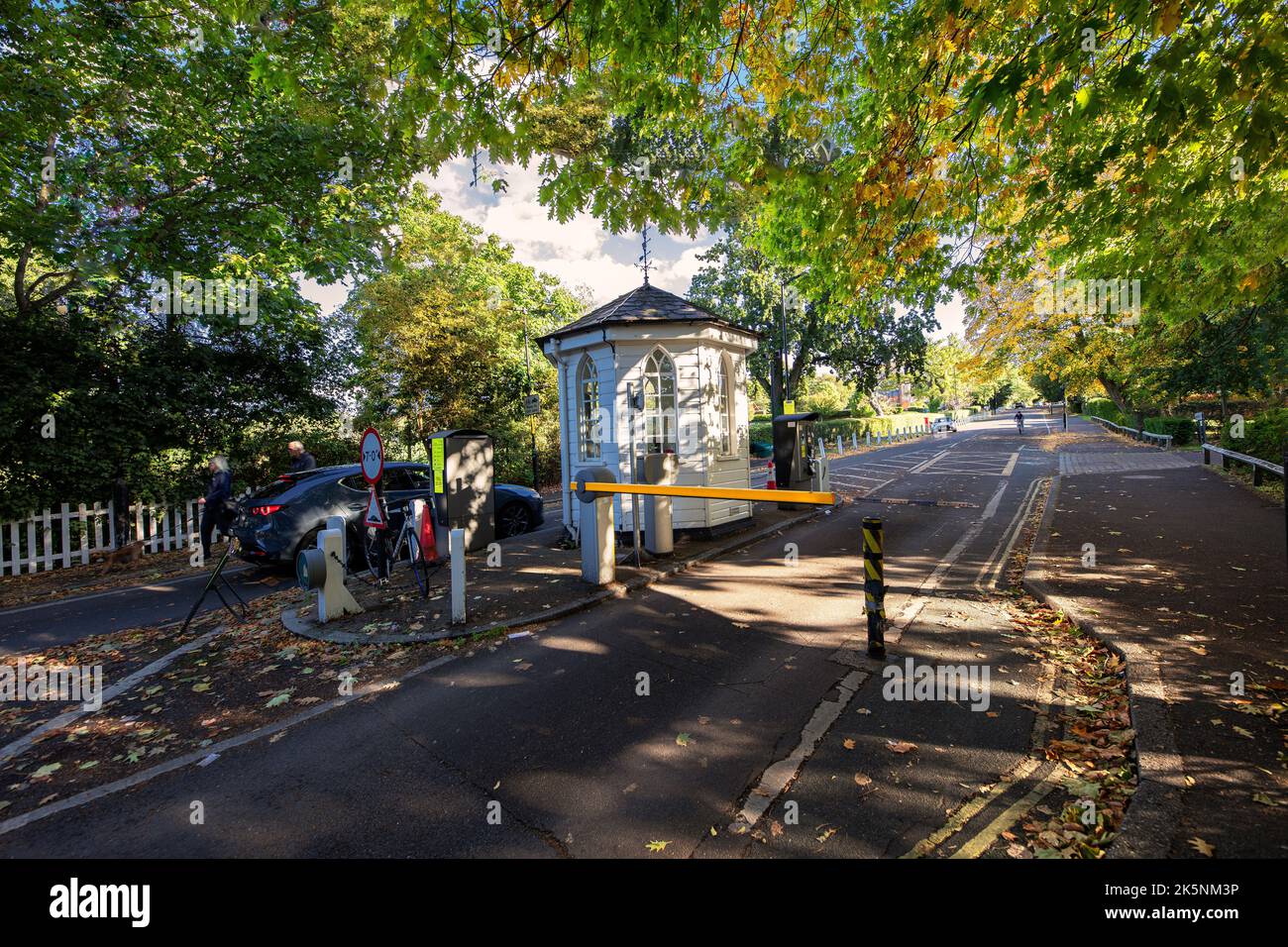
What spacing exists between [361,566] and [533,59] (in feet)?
26.2

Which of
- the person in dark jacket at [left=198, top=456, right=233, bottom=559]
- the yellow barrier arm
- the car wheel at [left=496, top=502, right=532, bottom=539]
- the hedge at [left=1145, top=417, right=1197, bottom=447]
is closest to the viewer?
the yellow barrier arm

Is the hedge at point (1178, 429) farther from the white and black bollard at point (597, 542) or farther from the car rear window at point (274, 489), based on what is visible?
the car rear window at point (274, 489)

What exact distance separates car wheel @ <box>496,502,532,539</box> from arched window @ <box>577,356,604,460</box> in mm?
2258

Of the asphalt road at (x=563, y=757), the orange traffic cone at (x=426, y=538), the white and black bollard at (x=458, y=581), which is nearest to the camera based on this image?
the asphalt road at (x=563, y=757)

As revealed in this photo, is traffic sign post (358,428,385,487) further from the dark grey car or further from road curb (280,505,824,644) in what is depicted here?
the dark grey car

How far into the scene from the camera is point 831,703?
404 cm

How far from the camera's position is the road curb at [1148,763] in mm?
2469

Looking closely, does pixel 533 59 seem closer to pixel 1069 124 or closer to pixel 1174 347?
pixel 1069 124

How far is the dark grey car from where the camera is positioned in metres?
8.32

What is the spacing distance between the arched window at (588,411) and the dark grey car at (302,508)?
2992 mm

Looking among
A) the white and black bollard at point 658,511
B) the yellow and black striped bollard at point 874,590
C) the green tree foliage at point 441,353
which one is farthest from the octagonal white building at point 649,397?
the green tree foliage at point 441,353

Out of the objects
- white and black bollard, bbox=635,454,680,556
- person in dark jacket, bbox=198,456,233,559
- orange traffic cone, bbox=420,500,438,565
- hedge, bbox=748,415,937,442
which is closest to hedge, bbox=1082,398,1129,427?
hedge, bbox=748,415,937,442

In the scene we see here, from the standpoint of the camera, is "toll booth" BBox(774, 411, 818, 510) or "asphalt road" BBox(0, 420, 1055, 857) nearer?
"asphalt road" BBox(0, 420, 1055, 857)

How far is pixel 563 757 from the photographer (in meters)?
3.44
